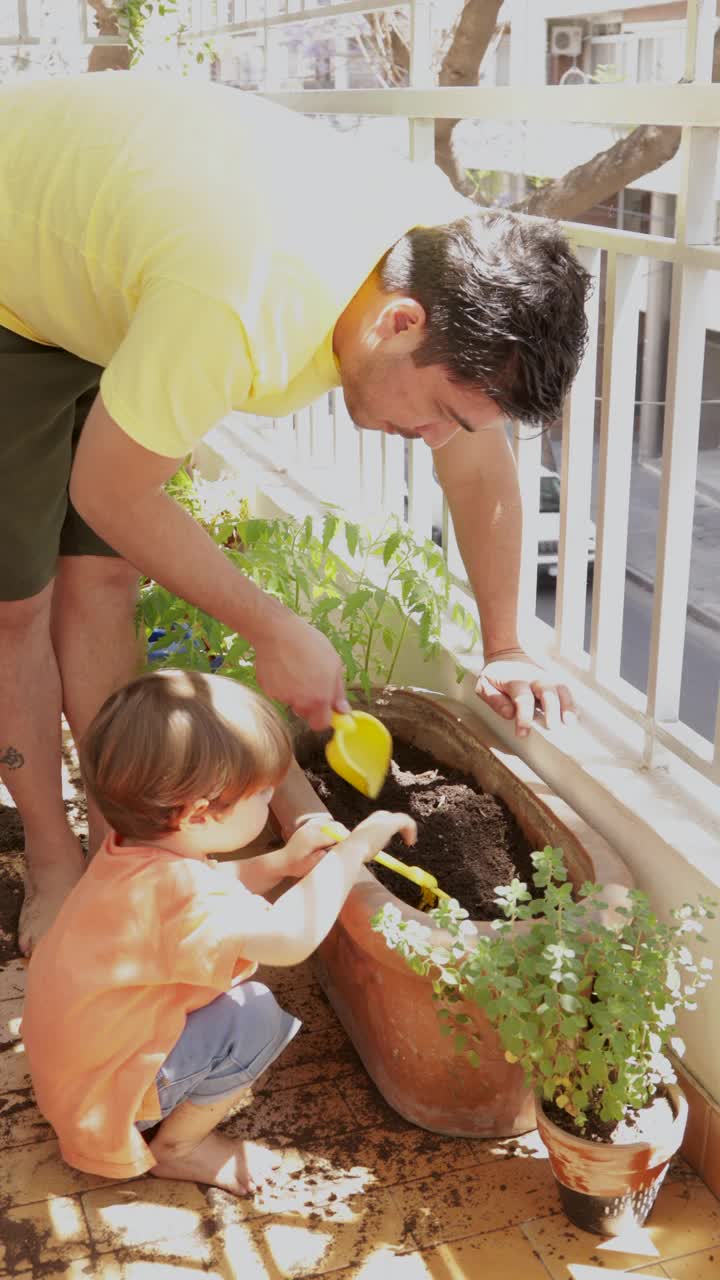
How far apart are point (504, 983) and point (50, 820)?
3.32 feet

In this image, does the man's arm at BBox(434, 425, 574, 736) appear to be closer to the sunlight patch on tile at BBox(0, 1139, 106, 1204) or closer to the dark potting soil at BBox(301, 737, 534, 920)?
the dark potting soil at BBox(301, 737, 534, 920)

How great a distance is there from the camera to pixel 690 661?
768 centimetres

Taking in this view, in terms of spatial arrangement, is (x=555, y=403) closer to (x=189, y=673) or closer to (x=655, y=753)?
(x=189, y=673)

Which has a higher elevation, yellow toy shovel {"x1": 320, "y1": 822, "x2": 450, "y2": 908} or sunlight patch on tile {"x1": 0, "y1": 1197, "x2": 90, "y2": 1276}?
yellow toy shovel {"x1": 320, "y1": 822, "x2": 450, "y2": 908}

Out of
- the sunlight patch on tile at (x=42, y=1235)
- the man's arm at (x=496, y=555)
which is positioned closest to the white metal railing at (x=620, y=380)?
the man's arm at (x=496, y=555)

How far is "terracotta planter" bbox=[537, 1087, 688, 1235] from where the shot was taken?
5.18 ft

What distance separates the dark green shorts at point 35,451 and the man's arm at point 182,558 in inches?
17.2

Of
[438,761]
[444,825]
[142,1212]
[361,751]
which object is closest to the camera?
[142,1212]

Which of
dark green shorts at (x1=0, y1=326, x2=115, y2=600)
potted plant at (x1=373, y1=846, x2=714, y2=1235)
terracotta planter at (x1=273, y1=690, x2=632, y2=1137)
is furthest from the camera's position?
dark green shorts at (x1=0, y1=326, x2=115, y2=600)

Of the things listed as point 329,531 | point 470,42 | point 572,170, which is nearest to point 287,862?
point 329,531

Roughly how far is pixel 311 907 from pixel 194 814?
196mm

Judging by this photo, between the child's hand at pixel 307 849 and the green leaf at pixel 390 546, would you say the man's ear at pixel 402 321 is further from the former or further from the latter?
the green leaf at pixel 390 546

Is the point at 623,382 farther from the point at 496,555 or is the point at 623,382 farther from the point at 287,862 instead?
the point at 287,862

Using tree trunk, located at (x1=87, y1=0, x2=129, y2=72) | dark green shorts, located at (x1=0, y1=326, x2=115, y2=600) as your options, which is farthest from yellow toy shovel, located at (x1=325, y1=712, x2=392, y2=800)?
tree trunk, located at (x1=87, y1=0, x2=129, y2=72)
